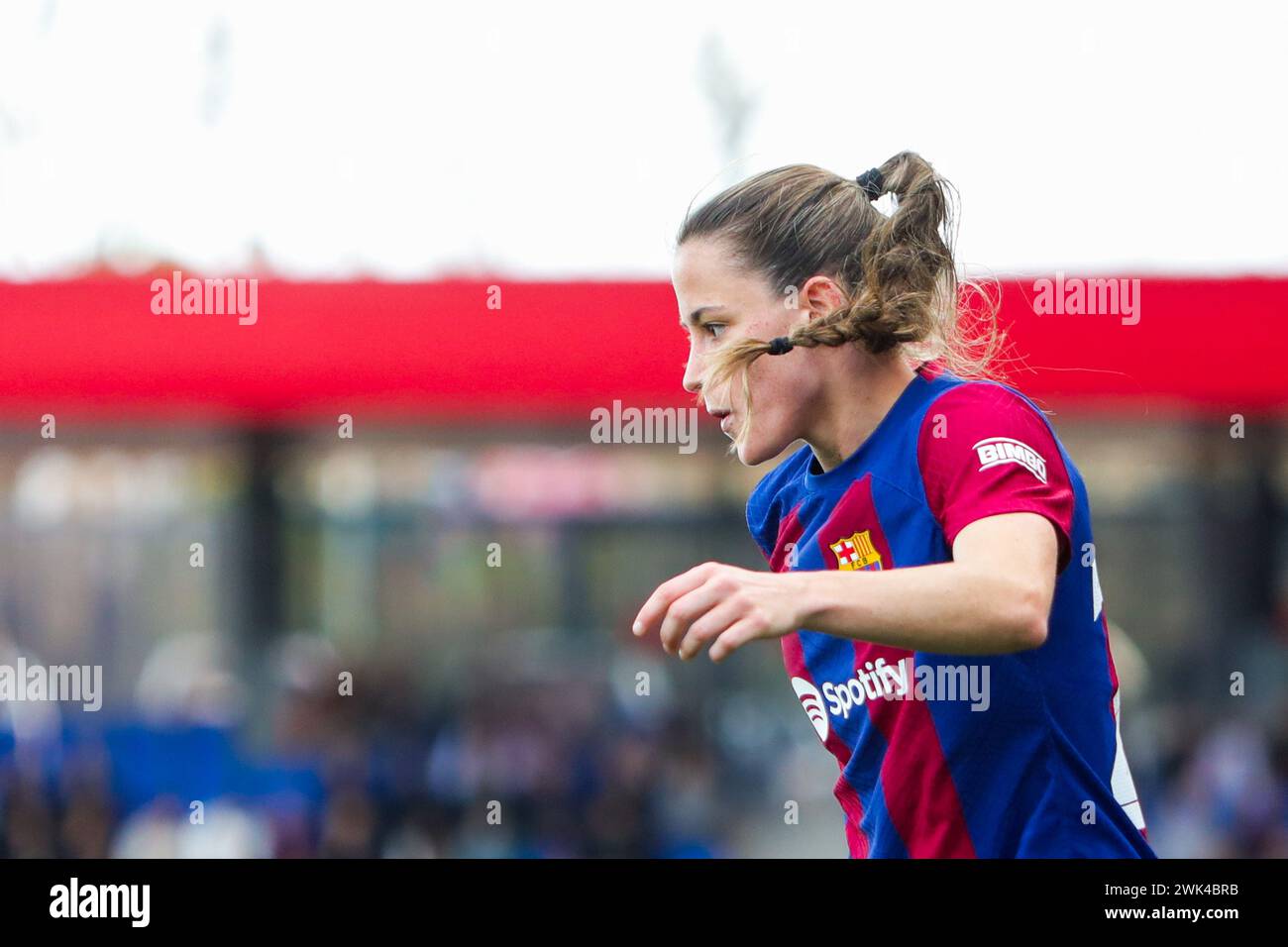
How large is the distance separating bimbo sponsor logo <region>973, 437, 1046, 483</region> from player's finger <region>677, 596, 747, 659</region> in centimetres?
39

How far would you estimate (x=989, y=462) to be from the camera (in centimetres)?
143

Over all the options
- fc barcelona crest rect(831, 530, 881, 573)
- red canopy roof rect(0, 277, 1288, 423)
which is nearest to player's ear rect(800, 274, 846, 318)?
fc barcelona crest rect(831, 530, 881, 573)

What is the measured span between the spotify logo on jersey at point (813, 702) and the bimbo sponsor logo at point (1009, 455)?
518 millimetres

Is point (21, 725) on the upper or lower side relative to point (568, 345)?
lower

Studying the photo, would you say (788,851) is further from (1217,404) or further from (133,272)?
(133,272)

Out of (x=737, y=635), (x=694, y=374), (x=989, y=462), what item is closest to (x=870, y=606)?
(x=737, y=635)

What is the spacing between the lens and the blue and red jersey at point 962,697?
62.6 inches

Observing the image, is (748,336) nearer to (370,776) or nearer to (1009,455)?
(1009,455)

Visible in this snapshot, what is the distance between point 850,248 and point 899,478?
1.13ft

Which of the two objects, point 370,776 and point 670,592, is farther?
point 370,776

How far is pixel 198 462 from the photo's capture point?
5.75 metres

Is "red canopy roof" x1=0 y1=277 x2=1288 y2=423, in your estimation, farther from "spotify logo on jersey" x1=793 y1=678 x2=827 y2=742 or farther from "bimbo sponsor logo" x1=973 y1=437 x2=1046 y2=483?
"bimbo sponsor logo" x1=973 y1=437 x2=1046 y2=483
